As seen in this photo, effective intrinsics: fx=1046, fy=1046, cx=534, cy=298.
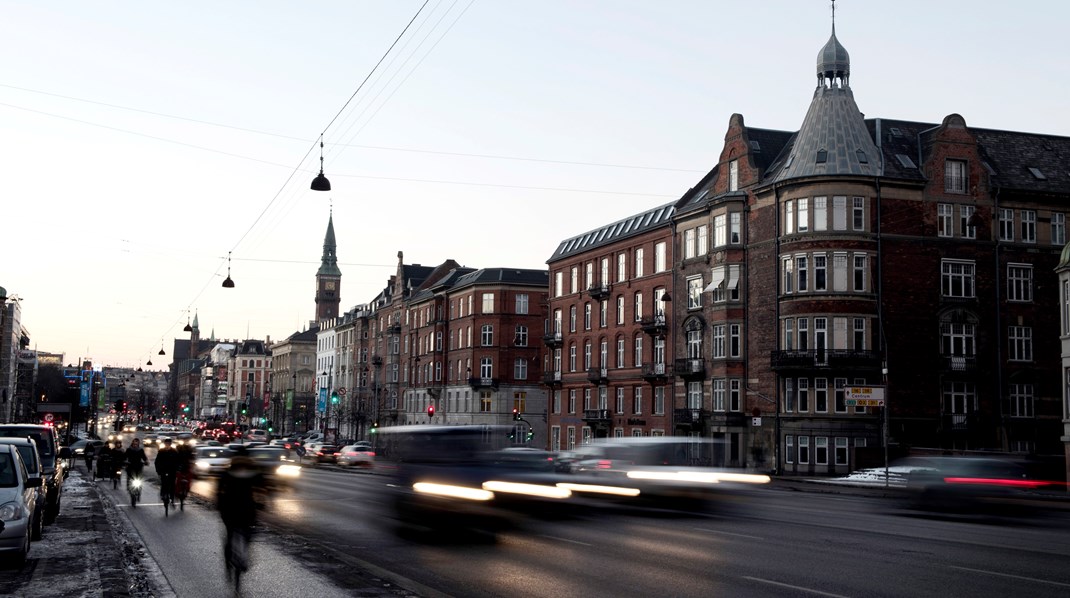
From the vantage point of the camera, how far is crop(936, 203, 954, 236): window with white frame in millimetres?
53750

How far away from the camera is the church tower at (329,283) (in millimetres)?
188875

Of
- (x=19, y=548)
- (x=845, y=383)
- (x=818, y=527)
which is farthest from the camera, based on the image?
(x=845, y=383)

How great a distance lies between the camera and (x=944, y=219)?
5388cm

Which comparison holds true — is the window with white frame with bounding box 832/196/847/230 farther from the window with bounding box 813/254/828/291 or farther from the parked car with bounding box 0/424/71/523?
the parked car with bounding box 0/424/71/523

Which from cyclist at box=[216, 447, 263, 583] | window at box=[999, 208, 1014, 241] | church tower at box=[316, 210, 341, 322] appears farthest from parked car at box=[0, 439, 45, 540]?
church tower at box=[316, 210, 341, 322]

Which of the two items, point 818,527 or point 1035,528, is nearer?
point 818,527

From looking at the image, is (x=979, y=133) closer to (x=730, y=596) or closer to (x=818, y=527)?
(x=818, y=527)

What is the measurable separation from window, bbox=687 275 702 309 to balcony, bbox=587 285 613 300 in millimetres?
9544

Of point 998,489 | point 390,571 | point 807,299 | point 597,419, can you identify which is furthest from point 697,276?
point 390,571

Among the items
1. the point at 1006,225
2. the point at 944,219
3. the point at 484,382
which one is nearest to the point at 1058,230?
the point at 1006,225

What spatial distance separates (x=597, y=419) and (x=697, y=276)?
13.5m

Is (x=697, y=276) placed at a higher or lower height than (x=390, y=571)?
higher

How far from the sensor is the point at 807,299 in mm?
52281

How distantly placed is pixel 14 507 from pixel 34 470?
5.46 metres
